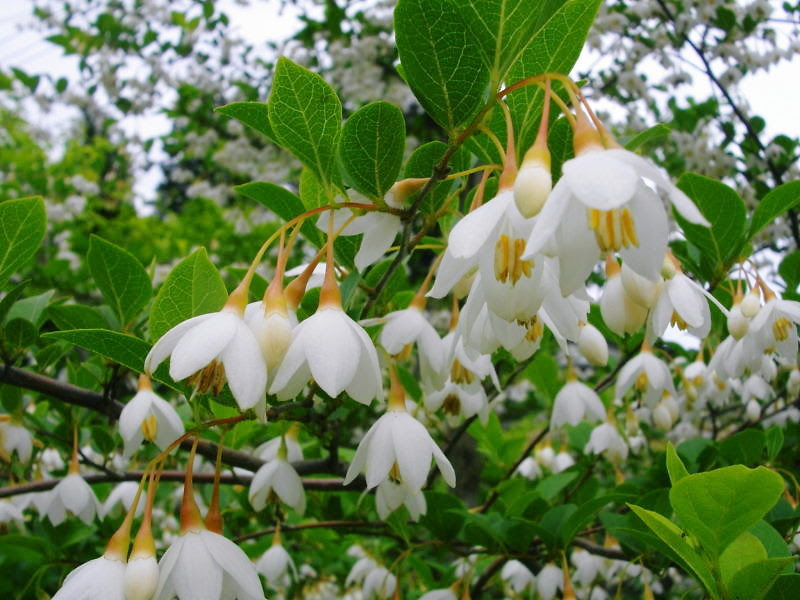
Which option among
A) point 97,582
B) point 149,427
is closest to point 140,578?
point 97,582

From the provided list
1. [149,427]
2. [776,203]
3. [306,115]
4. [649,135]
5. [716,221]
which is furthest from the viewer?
[716,221]

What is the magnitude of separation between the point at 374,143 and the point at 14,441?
1.27 m

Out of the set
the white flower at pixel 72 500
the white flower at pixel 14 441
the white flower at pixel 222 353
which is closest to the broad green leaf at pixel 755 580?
the white flower at pixel 222 353

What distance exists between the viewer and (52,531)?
6.23 feet

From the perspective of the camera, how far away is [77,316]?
147 centimetres

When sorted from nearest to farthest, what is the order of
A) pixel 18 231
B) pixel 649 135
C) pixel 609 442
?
1. pixel 649 135
2. pixel 18 231
3. pixel 609 442

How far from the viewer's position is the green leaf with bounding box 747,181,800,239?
4.41 feet

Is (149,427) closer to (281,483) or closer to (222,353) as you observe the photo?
(281,483)

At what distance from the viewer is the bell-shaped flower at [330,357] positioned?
781 millimetres

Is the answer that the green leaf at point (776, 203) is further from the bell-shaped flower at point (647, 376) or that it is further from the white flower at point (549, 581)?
the white flower at point (549, 581)

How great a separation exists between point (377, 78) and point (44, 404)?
4611 mm

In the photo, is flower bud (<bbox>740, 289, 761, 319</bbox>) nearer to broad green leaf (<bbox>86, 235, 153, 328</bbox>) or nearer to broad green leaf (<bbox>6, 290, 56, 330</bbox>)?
broad green leaf (<bbox>86, 235, 153, 328</bbox>)

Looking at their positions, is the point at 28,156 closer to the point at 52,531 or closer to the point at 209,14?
the point at 209,14

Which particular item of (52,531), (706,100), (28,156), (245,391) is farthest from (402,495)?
(28,156)
